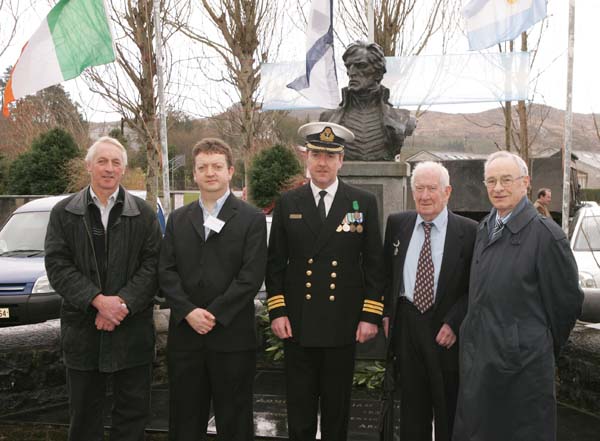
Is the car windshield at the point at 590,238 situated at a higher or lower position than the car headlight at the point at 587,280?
higher

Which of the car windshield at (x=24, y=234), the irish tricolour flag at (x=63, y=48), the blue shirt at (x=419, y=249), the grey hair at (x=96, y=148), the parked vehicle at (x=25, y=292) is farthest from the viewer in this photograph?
the car windshield at (x=24, y=234)

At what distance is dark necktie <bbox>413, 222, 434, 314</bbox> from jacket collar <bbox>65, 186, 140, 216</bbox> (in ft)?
5.61

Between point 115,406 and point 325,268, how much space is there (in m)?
1.50

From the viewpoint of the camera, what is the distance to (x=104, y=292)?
137 inches

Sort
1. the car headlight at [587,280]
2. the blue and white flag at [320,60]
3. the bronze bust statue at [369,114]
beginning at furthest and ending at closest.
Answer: the blue and white flag at [320,60], the car headlight at [587,280], the bronze bust statue at [369,114]

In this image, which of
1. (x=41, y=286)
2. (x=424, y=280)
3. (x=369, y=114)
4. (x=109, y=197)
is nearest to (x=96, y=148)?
(x=109, y=197)

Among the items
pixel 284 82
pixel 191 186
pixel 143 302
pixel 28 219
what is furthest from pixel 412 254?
pixel 191 186

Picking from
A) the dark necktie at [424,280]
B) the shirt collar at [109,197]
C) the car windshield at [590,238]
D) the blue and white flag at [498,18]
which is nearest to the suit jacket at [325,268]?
the dark necktie at [424,280]

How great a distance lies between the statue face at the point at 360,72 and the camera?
230 inches

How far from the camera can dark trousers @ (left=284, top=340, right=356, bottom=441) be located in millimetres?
3520

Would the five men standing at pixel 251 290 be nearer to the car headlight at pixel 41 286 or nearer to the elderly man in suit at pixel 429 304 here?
the elderly man in suit at pixel 429 304

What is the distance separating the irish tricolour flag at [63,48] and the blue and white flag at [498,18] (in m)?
5.46

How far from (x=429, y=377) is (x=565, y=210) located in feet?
22.4

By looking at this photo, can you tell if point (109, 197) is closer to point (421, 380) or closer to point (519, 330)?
point (421, 380)
